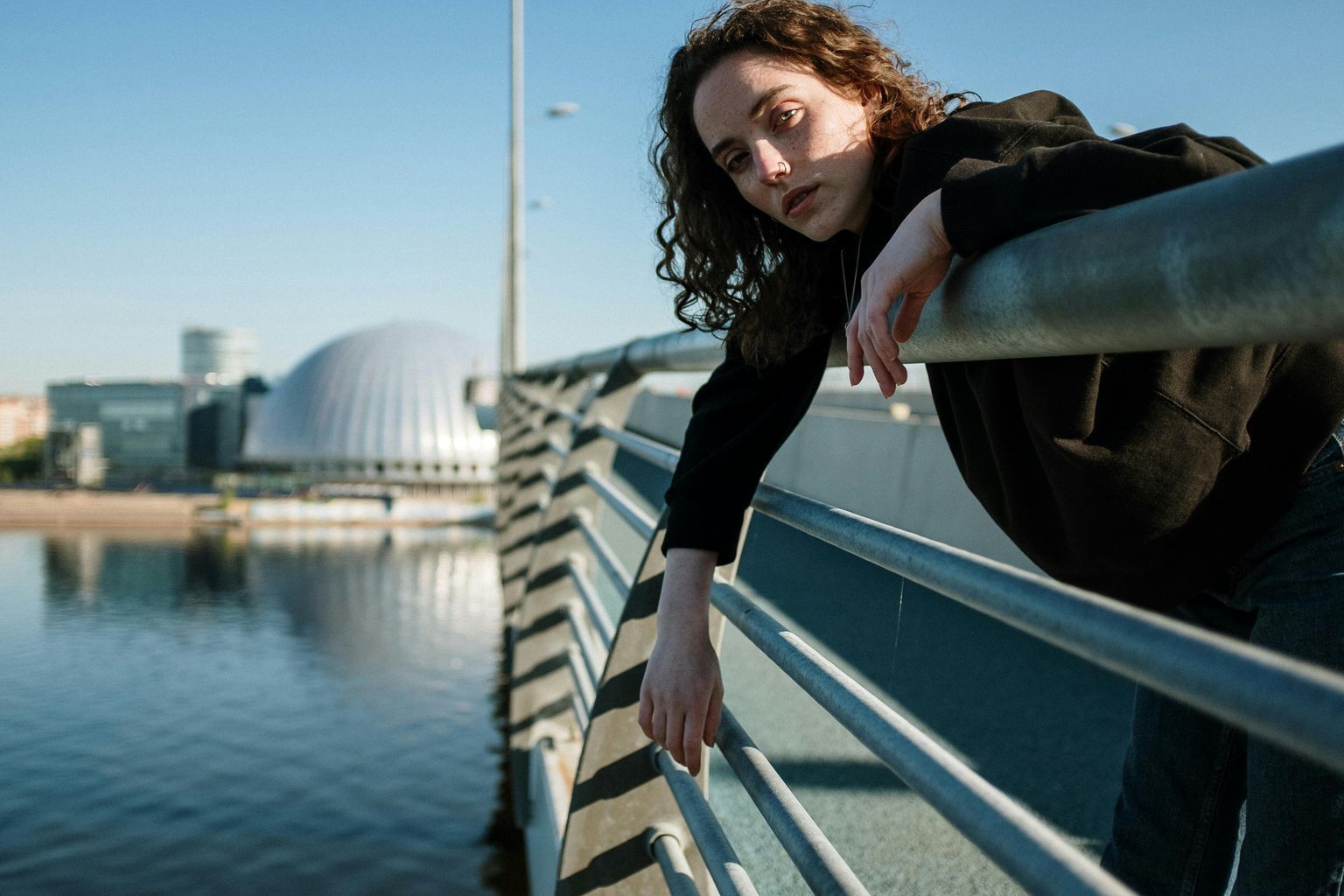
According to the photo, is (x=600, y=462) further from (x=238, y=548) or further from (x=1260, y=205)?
(x=238, y=548)

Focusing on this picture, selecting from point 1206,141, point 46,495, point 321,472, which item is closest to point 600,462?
→ point 1206,141

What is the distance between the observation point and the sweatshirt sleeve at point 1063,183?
0.99m

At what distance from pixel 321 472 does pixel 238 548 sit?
30.4m

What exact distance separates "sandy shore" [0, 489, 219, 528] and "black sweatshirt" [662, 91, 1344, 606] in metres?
44.0

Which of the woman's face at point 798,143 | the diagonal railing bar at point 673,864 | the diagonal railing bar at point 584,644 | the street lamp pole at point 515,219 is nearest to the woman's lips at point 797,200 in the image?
the woman's face at point 798,143

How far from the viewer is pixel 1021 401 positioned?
1.20 meters

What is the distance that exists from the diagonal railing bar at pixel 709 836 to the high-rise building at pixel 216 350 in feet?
544

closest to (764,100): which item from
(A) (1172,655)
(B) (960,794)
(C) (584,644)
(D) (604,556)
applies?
(B) (960,794)

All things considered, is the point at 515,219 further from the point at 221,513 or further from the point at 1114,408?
the point at 221,513

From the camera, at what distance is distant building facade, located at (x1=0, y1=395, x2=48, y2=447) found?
142 metres

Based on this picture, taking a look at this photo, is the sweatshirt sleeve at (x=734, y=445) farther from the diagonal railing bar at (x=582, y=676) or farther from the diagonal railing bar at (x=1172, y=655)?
the diagonal railing bar at (x=582, y=676)

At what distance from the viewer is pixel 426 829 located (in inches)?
349

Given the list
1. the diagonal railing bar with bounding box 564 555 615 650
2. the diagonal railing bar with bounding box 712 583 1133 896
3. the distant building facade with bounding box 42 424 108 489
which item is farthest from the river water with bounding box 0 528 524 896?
the distant building facade with bounding box 42 424 108 489

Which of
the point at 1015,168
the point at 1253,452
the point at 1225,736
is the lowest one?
the point at 1225,736
